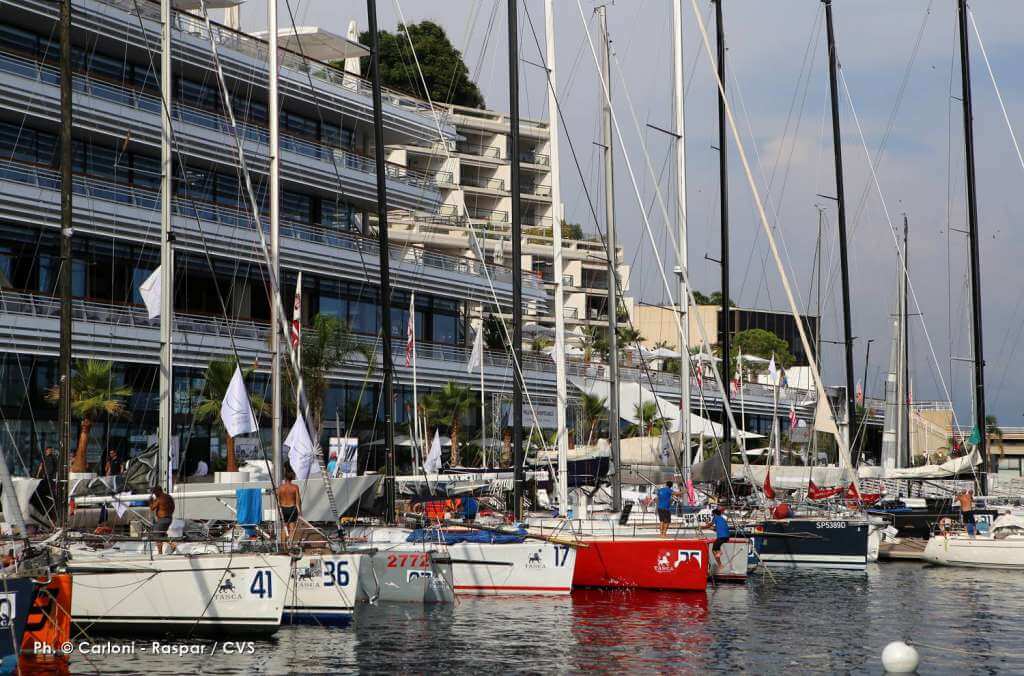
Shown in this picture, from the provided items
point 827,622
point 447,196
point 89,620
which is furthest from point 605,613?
point 447,196

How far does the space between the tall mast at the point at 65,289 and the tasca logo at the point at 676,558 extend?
14.6 meters

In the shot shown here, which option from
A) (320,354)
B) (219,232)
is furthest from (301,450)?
(219,232)

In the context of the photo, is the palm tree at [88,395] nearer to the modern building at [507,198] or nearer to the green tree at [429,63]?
the modern building at [507,198]

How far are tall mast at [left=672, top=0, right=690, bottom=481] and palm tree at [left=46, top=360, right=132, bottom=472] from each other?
16.9 m

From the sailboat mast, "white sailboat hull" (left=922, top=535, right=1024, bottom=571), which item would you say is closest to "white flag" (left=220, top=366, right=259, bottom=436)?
the sailboat mast

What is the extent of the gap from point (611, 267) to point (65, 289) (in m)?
15.1

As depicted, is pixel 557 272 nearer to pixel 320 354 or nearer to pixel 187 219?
pixel 320 354

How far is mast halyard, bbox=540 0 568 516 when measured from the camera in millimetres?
31578

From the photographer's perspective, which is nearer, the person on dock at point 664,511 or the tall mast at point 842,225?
the person on dock at point 664,511

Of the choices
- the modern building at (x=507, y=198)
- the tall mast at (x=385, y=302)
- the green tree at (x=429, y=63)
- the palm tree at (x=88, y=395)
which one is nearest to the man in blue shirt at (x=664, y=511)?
the tall mast at (x=385, y=302)

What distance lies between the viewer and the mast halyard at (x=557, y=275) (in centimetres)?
3158

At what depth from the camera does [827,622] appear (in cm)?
2711

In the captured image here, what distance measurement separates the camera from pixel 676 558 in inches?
1228

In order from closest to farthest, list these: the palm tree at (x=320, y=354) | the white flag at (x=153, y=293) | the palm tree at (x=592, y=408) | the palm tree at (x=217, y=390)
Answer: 1. the white flag at (x=153, y=293)
2. the palm tree at (x=217, y=390)
3. the palm tree at (x=320, y=354)
4. the palm tree at (x=592, y=408)
